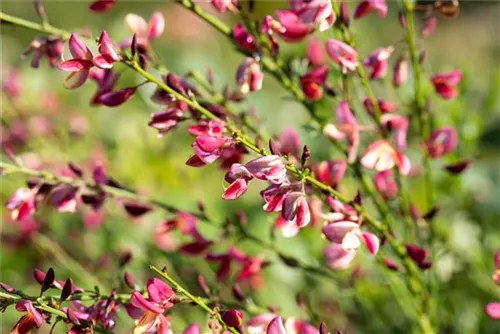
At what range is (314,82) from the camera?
67 cm

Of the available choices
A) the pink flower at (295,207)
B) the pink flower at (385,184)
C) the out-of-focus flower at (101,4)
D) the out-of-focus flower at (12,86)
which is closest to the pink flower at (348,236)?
the pink flower at (295,207)

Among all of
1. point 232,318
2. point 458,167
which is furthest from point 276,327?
point 458,167

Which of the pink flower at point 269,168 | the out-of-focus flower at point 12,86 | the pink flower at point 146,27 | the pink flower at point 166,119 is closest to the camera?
the pink flower at point 269,168

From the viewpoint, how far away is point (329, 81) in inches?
30.3

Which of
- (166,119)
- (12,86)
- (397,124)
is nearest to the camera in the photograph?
(166,119)

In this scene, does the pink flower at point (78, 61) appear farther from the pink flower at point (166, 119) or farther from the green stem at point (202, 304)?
the green stem at point (202, 304)

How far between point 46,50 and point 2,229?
70cm

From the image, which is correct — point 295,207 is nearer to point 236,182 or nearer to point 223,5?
point 236,182

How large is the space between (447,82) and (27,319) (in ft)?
1.38

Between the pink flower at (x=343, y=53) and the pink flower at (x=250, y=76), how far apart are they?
0.20ft

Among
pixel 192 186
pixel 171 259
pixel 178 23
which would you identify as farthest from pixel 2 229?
pixel 178 23

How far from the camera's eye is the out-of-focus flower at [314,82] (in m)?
0.67

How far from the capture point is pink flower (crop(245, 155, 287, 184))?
0.49 metres

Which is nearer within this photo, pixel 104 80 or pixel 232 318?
pixel 232 318
